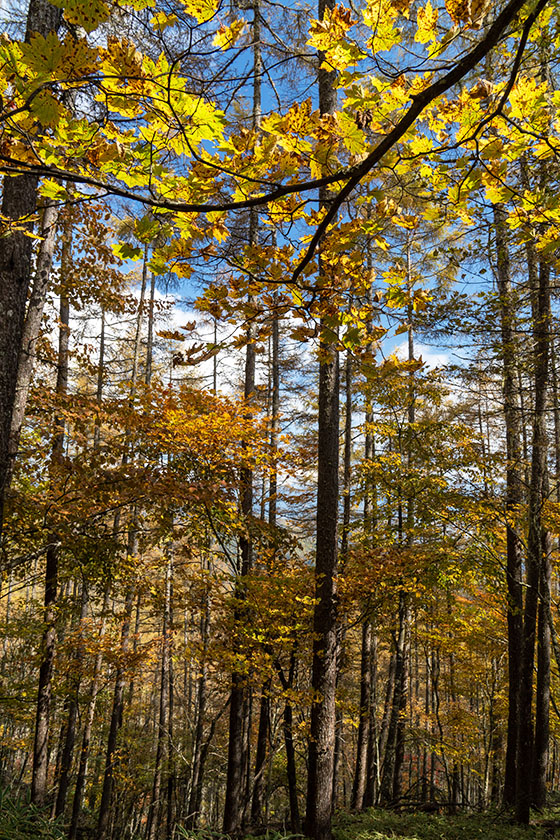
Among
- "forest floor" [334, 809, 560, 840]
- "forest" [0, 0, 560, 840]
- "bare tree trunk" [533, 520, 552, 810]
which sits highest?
"forest" [0, 0, 560, 840]

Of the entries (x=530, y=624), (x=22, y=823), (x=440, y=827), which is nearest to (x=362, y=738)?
A: (x=440, y=827)

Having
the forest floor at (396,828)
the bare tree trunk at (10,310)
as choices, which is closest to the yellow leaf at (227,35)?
the bare tree trunk at (10,310)

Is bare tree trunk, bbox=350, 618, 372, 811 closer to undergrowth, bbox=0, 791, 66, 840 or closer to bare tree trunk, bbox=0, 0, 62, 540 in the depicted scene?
undergrowth, bbox=0, 791, 66, 840

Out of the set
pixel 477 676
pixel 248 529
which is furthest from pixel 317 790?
pixel 477 676

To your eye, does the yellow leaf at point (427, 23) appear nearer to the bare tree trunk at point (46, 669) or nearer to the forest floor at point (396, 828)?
the bare tree trunk at point (46, 669)

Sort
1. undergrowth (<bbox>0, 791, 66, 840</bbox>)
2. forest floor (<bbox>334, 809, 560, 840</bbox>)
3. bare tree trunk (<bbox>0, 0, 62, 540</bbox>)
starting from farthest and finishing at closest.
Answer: forest floor (<bbox>334, 809, 560, 840</bbox>) < undergrowth (<bbox>0, 791, 66, 840</bbox>) < bare tree trunk (<bbox>0, 0, 62, 540</bbox>)

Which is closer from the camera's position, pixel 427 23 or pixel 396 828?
pixel 427 23

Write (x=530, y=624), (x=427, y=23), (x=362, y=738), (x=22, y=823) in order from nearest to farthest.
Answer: (x=427, y=23)
(x=22, y=823)
(x=530, y=624)
(x=362, y=738)

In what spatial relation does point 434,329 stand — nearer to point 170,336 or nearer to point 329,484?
point 329,484

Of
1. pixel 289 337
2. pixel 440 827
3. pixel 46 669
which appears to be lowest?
pixel 440 827

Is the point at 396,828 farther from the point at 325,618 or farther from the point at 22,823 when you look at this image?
the point at 22,823

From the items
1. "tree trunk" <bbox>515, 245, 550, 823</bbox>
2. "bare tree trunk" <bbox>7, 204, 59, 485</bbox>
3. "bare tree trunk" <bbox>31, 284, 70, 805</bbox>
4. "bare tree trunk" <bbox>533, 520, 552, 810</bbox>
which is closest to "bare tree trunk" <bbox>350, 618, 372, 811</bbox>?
"bare tree trunk" <bbox>533, 520, 552, 810</bbox>

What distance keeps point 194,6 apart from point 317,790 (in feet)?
18.1

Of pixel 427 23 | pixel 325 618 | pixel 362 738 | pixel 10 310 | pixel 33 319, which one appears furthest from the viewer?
pixel 362 738
